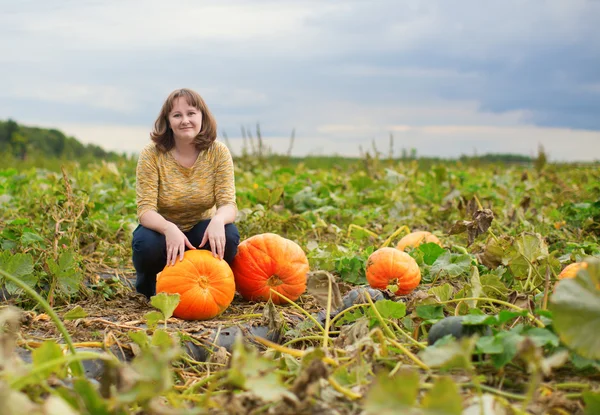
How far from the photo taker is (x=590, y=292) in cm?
163

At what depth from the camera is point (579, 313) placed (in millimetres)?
1629

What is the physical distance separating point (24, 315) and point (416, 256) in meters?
2.09

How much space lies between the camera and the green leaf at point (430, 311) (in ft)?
7.35

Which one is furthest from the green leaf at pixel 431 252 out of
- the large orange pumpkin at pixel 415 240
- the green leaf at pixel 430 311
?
the green leaf at pixel 430 311

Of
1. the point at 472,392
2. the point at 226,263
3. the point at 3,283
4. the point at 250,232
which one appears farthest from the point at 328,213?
the point at 472,392

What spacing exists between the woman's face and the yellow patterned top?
194mm

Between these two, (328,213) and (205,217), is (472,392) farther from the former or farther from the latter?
(328,213)

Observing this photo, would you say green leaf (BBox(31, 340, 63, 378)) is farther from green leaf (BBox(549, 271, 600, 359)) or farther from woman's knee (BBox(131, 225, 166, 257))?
woman's knee (BBox(131, 225, 166, 257))

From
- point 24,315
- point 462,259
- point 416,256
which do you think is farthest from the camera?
point 416,256

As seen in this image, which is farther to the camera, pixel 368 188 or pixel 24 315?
pixel 368 188

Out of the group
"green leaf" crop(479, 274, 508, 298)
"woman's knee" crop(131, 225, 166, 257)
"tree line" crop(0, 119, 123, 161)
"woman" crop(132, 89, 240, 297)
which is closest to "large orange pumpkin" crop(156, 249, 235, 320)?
"woman" crop(132, 89, 240, 297)

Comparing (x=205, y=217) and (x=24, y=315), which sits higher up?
(x=205, y=217)

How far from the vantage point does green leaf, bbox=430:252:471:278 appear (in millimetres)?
3027

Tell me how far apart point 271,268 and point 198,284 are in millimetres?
450
